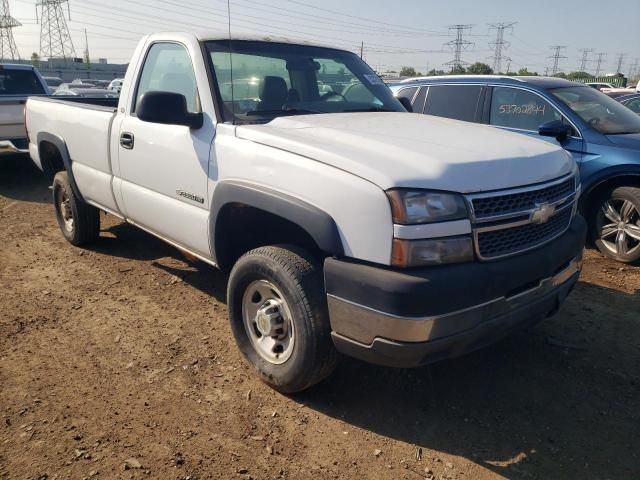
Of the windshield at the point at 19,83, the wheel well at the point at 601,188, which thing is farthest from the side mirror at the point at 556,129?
the windshield at the point at 19,83

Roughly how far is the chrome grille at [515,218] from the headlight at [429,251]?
9cm

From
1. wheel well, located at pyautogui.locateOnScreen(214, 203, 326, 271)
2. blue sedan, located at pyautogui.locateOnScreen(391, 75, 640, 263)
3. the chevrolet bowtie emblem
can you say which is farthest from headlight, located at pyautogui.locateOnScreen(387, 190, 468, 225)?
blue sedan, located at pyautogui.locateOnScreen(391, 75, 640, 263)

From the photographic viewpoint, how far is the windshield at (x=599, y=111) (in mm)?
5650

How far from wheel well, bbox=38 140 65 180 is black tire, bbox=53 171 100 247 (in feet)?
0.88

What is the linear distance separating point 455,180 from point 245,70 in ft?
5.89

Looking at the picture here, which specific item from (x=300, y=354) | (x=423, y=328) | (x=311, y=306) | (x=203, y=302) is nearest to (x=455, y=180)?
(x=423, y=328)

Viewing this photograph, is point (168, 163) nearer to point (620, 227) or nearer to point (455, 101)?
point (455, 101)

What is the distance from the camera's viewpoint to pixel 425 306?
2.29m

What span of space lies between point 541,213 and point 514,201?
7.5 inches

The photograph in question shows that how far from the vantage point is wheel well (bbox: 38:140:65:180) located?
18.8ft

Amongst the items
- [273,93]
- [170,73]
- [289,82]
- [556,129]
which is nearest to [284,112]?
[273,93]

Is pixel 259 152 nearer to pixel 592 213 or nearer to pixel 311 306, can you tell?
pixel 311 306

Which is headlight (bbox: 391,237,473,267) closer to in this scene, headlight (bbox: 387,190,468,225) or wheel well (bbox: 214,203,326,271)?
headlight (bbox: 387,190,468,225)

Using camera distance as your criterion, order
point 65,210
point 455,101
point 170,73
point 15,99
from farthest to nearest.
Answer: point 15,99
point 455,101
point 65,210
point 170,73
